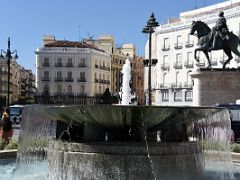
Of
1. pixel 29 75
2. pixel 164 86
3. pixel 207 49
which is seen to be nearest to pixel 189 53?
pixel 164 86

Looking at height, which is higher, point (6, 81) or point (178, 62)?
point (6, 81)

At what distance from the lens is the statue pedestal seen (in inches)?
1029

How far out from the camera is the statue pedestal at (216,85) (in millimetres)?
26141

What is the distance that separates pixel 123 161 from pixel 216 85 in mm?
19212

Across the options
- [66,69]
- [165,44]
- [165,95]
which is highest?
[165,44]

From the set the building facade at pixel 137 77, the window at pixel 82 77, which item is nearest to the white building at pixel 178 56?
the window at pixel 82 77

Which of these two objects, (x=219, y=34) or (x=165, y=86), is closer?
(x=219, y=34)

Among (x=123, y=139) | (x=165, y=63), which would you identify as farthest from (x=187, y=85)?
(x=123, y=139)

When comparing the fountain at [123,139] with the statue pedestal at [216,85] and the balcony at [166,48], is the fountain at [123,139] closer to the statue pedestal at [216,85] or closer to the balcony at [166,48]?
the statue pedestal at [216,85]

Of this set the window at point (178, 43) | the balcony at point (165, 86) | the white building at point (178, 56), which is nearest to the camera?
the white building at point (178, 56)

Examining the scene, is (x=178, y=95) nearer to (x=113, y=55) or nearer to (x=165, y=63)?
(x=165, y=63)

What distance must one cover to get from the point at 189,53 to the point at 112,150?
65714 millimetres

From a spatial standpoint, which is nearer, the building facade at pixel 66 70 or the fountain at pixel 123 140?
the fountain at pixel 123 140

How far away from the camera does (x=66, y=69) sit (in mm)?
94438
